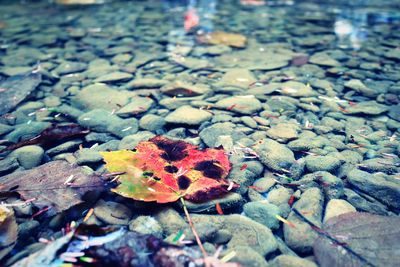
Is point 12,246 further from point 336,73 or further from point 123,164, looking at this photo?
point 336,73

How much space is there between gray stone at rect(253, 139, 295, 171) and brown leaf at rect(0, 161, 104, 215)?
107cm

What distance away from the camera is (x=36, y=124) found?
2.64 metres

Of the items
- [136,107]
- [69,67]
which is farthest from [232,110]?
[69,67]

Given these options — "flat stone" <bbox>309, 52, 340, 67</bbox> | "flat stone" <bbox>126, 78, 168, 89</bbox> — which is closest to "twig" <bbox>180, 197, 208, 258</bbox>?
"flat stone" <bbox>126, 78, 168, 89</bbox>

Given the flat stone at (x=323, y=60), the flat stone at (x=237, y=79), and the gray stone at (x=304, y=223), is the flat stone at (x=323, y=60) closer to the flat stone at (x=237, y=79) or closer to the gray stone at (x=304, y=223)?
the flat stone at (x=237, y=79)

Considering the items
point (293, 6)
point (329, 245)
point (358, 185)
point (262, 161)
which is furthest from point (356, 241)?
point (293, 6)

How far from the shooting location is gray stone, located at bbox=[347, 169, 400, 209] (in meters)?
1.88

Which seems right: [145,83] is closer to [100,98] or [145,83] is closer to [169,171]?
[100,98]

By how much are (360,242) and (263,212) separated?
491 mm

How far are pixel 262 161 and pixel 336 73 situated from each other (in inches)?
77.0

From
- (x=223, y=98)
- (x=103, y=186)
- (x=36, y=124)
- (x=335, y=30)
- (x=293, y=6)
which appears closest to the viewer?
(x=103, y=186)

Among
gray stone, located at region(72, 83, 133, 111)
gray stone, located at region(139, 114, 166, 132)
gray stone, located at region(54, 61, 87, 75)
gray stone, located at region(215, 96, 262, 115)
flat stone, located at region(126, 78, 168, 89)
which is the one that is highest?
gray stone, located at region(54, 61, 87, 75)

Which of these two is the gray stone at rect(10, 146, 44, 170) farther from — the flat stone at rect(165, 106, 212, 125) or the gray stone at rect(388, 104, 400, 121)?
the gray stone at rect(388, 104, 400, 121)

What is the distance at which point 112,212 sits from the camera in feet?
5.90
